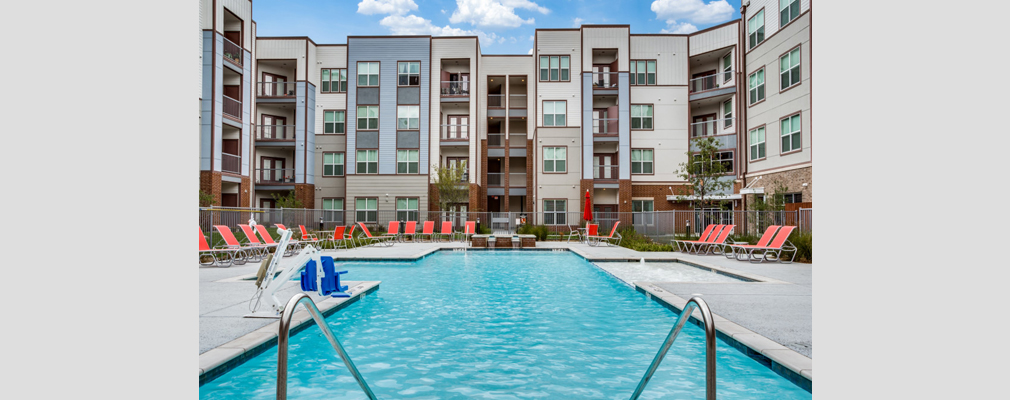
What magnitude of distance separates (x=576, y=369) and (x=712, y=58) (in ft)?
91.6

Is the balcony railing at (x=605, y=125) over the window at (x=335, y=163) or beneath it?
over

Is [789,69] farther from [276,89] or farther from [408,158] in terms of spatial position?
[276,89]

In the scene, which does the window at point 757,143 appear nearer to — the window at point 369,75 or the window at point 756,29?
the window at point 756,29

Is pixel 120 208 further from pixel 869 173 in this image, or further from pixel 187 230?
pixel 869 173

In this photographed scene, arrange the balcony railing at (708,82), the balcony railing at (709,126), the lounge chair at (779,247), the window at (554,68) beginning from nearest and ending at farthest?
the lounge chair at (779,247) → the balcony railing at (709,126) → the balcony railing at (708,82) → the window at (554,68)

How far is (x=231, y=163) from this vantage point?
23.2 meters

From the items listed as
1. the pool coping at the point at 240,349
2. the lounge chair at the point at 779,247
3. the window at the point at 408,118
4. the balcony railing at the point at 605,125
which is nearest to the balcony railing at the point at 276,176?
the window at the point at 408,118

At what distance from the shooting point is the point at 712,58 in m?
28.4

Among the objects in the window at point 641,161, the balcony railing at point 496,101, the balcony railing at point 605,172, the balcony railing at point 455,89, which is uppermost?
the balcony railing at point 455,89

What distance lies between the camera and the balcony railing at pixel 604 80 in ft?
93.5

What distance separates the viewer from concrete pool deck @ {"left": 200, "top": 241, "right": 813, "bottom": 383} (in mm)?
4031

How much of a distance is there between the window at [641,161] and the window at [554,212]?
4414 millimetres

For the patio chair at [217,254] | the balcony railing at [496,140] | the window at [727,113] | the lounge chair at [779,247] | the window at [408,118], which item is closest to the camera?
the patio chair at [217,254]

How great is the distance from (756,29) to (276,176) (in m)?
26.7
